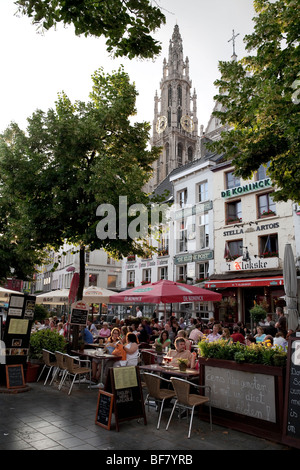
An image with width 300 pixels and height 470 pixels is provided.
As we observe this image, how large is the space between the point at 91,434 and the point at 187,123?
8379 centimetres

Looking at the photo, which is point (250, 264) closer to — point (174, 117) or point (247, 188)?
point (247, 188)

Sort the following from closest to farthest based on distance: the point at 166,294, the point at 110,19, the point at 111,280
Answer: the point at 110,19, the point at 166,294, the point at 111,280

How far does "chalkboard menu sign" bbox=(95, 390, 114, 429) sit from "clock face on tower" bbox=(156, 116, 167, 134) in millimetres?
79408

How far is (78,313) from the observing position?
1043 cm

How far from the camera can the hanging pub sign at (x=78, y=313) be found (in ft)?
33.8

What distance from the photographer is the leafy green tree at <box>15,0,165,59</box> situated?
471 cm

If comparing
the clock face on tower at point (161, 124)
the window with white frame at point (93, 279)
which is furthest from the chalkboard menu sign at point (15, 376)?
the clock face on tower at point (161, 124)

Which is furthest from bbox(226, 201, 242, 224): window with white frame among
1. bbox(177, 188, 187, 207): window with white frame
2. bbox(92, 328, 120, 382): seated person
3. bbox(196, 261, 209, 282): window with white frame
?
bbox(92, 328, 120, 382): seated person

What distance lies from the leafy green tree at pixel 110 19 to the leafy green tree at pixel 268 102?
177 inches

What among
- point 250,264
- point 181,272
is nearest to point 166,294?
point 250,264

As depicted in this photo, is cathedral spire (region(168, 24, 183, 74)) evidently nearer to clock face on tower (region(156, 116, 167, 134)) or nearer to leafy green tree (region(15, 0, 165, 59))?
clock face on tower (region(156, 116, 167, 134))

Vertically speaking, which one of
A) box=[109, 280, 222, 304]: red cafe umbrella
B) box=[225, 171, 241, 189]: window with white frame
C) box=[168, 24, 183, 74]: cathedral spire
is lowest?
box=[109, 280, 222, 304]: red cafe umbrella

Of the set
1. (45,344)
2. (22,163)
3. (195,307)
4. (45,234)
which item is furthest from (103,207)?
(195,307)

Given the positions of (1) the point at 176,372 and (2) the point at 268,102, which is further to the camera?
(2) the point at 268,102
